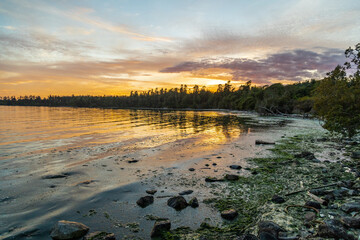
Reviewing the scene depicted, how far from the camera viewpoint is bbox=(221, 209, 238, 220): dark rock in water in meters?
9.02

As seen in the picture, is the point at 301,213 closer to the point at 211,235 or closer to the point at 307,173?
the point at 211,235

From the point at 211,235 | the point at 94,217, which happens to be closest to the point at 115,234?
the point at 94,217

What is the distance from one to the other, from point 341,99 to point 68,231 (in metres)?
25.9

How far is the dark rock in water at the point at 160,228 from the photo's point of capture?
7.89m

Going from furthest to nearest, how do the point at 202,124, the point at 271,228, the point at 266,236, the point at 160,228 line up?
1. the point at 202,124
2. the point at 160,228
3. the point at 271,228
4. the point at 266,236

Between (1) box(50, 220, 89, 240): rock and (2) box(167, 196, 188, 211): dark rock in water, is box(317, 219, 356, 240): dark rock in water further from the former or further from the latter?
(1) box(50, 220, 89, 240): rock

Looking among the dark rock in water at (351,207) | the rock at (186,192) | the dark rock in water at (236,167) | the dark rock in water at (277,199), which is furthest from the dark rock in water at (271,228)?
the dark rock in water at (236,167)

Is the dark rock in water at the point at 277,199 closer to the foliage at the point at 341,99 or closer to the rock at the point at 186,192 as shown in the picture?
the rock at the point at 186,192

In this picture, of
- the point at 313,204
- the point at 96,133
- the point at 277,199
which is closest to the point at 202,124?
the point at 96,133

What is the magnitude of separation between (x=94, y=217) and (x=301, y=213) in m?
9.13

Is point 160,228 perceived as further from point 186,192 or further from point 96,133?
point 96,133

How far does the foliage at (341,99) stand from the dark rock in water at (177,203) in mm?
20494

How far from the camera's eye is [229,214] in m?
9.05

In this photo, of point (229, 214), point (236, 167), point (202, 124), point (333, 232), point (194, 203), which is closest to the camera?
point (333, 232)
